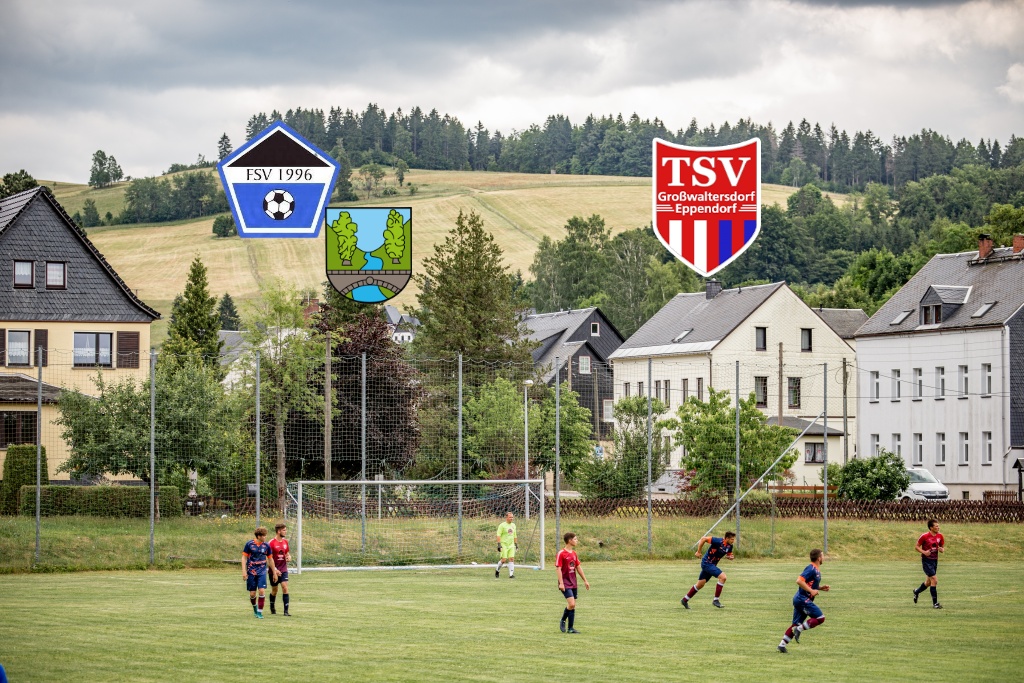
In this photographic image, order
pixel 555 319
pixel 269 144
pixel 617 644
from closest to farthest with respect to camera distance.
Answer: pixel 617 644, pixel 269 144, pixel 555 319

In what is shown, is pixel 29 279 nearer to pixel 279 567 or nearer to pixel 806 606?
pixel 279 567

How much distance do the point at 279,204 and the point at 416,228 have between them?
77820 mm

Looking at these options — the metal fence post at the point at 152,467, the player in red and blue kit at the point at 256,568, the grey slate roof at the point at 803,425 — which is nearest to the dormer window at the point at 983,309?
the grey slate roof at the point at 803,425

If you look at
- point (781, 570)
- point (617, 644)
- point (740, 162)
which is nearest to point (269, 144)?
point (740, 162)

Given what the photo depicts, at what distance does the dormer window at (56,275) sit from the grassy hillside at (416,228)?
4435 cm

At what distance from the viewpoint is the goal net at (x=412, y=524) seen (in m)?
33.9

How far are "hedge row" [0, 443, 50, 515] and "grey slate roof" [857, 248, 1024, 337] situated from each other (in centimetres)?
4462

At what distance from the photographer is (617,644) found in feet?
61.6

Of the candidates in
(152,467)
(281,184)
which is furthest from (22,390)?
(281,184)

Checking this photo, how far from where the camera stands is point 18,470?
36938mm

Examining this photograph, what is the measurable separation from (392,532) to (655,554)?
8075mm

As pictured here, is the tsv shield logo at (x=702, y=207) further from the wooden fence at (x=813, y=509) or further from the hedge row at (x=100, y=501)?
the hedge row at (x=100, y=501)

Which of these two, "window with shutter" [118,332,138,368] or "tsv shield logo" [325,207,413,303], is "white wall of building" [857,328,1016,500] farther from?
"tsv shield logo" [325,207,413,303]

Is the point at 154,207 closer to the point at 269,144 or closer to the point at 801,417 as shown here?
the point at 801,417
